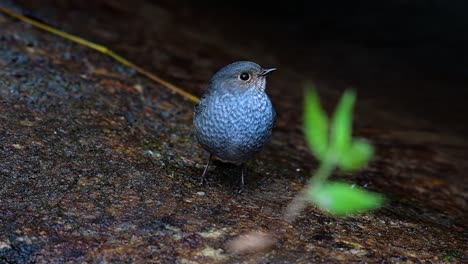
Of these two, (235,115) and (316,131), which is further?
(235,115)

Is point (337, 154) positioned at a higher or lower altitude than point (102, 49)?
higher

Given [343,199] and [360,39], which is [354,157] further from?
[360,39]

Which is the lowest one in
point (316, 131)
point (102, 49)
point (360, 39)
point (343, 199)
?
point (102, 49)

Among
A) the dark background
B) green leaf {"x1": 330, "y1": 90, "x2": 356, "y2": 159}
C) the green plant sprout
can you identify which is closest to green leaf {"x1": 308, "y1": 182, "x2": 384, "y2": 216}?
the green plant sprout

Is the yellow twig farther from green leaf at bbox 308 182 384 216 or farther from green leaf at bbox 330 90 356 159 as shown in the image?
green leaf at bbox 308 182 384 216

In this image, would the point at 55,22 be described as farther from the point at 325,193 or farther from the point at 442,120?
the point at 325,193

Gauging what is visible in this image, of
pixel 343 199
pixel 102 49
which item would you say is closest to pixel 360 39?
pixel 102 49

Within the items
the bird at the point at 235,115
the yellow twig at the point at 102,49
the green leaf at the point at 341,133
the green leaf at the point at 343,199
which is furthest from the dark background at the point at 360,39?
the green leaf at the point at 343,199

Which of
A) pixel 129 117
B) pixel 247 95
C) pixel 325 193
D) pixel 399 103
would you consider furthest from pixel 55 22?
pixel 325 193
